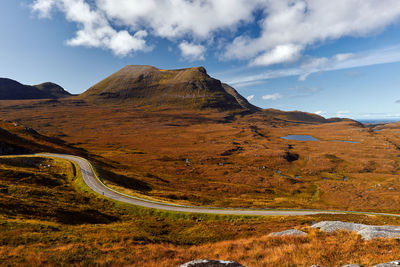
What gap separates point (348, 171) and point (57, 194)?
127m

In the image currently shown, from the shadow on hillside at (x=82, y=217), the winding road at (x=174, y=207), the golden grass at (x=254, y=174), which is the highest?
the shadow on hillside at (x=82, y=217)

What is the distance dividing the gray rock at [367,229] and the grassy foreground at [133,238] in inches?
49.6

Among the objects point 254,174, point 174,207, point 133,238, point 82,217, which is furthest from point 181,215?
point 254,174

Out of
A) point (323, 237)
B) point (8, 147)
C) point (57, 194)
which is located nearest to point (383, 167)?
point (323, 237)

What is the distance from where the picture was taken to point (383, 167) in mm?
102062

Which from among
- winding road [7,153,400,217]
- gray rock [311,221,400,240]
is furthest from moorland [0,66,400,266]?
winding road [7,153,400,217]

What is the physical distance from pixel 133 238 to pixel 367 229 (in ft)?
75.1

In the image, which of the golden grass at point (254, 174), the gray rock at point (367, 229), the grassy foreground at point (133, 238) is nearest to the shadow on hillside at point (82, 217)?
the grassy foreground at point (133, 238)

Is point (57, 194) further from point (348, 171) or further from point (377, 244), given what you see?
point (348, 171)

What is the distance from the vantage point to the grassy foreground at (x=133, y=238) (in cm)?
1247

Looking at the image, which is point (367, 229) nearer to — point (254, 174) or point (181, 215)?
point (181, 215)

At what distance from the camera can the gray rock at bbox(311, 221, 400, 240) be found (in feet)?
50.2

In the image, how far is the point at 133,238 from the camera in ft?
65.6

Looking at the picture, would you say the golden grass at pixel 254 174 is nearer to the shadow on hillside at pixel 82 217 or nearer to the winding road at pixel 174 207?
the winding road at pixel 174 207
